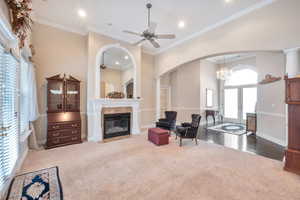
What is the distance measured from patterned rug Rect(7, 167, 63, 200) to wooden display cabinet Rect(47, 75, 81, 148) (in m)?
1.55

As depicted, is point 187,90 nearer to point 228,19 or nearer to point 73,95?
point 228,19

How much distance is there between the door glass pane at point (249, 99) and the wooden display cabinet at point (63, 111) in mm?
9227

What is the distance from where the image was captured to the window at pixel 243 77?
773 centimetres

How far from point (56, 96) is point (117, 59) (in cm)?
277

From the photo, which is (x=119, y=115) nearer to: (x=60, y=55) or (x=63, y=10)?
(x=60, y=55)

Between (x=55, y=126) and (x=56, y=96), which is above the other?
(x=56, y=96)

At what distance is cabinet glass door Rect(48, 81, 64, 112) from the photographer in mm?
4220

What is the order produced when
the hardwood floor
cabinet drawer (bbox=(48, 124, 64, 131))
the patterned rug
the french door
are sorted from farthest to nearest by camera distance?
1. the french door
2. cabinet drawer (bbox=(48, 124, 64, 131))
3. the hardwood floor
4. the patterned rug

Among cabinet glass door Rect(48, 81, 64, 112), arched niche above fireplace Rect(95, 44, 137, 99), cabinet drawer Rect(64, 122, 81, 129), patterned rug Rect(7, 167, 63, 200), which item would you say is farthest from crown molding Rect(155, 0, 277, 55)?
patterned rug Rect(7, 167, 63, 200)

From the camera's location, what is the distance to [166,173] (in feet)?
8.68

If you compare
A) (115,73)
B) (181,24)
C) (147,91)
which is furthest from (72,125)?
(181,24)

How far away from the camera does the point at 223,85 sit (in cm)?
910

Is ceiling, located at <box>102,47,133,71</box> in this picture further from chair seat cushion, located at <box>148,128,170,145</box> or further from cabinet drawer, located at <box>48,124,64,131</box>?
chair seat cushion, located at <box>148,128,170,145</box>

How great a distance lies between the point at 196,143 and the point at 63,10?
233 inches
